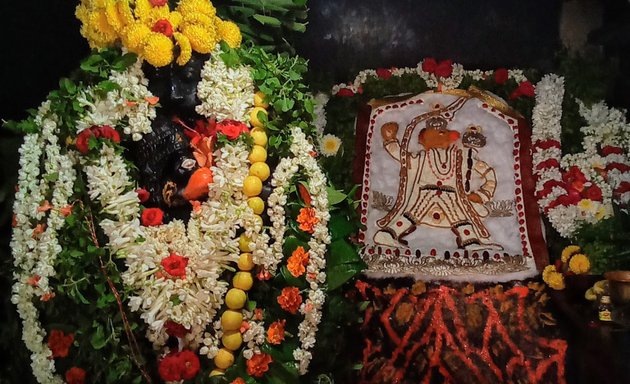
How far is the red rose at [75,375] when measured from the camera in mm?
2379

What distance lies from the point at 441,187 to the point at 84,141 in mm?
2178

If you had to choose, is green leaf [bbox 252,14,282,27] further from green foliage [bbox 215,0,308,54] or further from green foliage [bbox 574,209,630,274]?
green foliage [bbox 574,209,630,274]

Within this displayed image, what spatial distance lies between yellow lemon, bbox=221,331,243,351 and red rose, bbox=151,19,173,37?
124cm

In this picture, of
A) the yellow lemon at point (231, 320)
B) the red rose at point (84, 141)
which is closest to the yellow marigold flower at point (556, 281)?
the yellow lemon at point (231, 320)

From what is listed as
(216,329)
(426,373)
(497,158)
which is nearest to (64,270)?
(216,329)

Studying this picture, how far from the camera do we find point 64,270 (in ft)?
7.86

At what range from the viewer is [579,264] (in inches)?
129

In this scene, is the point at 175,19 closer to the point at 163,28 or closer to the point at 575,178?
the point at 163,28

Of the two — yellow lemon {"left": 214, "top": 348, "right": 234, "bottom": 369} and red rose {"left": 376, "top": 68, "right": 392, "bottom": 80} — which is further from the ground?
red rose {"left": 376, "top": 68, "right": 392, "bottom": 80}

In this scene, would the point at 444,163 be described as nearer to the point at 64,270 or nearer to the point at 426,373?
the point at 426,373

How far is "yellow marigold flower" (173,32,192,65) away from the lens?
8.44 feet

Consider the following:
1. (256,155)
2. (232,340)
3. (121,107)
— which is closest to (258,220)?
(256,155)

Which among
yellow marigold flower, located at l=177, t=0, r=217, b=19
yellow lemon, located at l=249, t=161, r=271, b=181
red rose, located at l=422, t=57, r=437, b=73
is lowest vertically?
yellow lemon, located at l=249, t=161, r=271, b=181

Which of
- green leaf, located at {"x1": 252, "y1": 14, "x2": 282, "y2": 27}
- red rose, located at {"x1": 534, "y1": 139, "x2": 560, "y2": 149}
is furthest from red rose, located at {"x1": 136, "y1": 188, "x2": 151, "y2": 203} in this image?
red rose, located at {"x1": 534, "y1": 139, "x2": 560, "y2": 149}
